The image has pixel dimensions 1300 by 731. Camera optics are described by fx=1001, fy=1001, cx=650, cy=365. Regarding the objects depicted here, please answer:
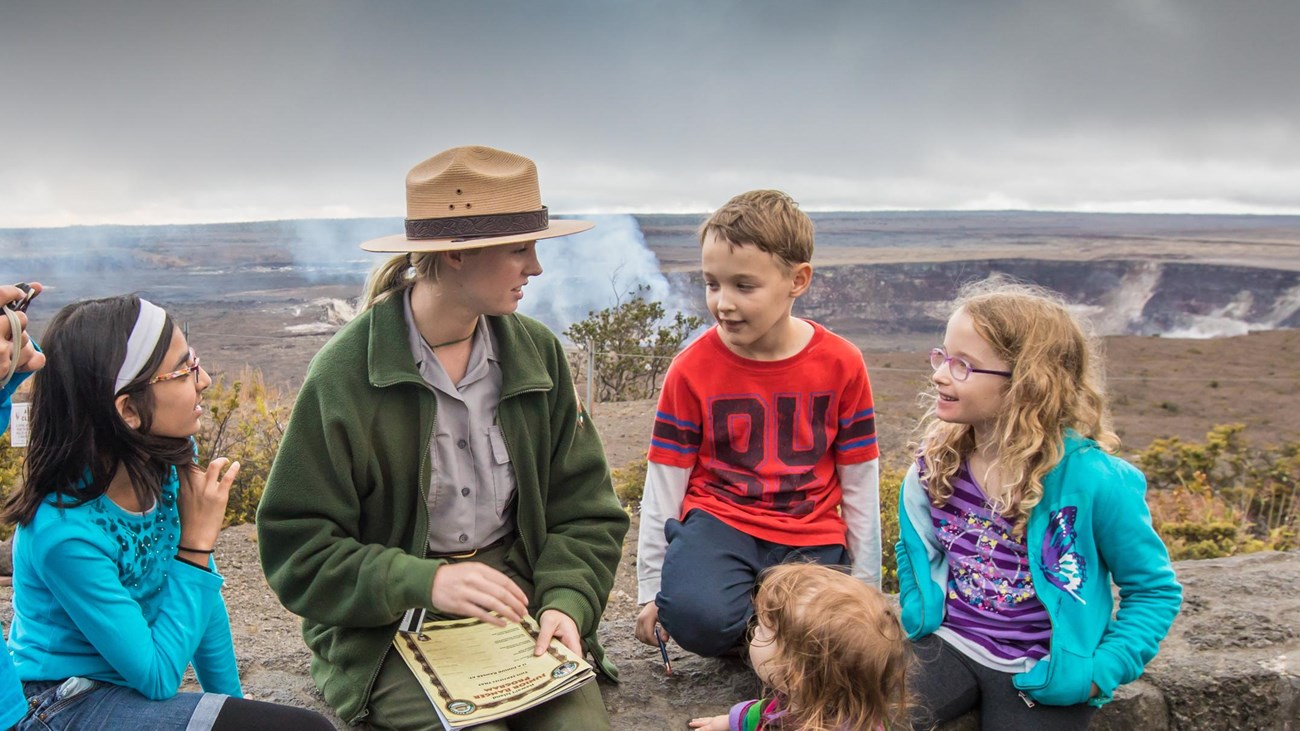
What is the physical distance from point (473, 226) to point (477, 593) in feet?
3.03

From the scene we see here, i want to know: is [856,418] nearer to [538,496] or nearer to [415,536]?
[538,496]

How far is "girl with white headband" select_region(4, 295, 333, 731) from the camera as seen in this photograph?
2051mm

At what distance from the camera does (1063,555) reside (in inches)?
101

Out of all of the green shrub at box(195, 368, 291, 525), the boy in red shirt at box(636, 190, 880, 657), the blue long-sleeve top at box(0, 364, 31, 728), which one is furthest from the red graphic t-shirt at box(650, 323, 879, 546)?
the green shrub at box(195, 368, 291, 525)

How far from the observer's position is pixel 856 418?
309 centimetres

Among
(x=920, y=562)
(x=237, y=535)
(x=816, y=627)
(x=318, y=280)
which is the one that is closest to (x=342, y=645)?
(x=816, y=627)

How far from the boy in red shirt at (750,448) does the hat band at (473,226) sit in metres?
0.58

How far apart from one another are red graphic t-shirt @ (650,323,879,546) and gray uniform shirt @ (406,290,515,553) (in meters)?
0.55

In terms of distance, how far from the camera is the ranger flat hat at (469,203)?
258cm

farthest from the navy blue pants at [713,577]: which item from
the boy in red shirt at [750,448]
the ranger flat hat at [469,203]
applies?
the ranger flat hat at [469,203]

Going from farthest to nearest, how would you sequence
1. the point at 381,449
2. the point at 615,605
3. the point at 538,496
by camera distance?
1. the point at 615,605
2. the point at 538,496
3. the point at 381,449

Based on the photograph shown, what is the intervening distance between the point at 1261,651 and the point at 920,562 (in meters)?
1.43

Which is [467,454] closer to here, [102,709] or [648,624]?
[648,624]

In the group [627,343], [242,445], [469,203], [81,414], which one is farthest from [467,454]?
[627,343]
